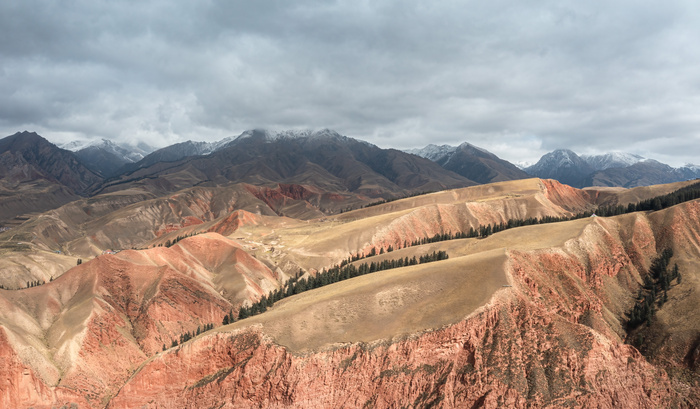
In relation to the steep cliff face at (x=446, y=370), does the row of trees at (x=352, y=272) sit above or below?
above

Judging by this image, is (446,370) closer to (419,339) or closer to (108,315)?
(419,339)

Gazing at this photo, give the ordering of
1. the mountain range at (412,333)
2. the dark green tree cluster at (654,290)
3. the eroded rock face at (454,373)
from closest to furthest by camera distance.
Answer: the eroded rock face at (454,373)
the mountain range at (412,333)
the dark green tree cluster at (654,290)

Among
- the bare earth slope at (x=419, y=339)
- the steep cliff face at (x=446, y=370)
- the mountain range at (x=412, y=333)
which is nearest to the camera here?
the steep cliff face at (x=446, y=370)

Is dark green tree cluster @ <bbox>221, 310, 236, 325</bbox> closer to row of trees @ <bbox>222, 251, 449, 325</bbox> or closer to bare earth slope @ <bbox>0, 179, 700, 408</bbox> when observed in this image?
row of trees @ <bbox>222, 251, 449, 325</bbox>

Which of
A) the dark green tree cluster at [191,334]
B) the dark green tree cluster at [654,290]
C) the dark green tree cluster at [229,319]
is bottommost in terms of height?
the dark green tree cluster at [191,334]

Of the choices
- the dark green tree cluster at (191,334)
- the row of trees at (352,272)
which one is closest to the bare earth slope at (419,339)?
the dark green tree cluster at (191,334)

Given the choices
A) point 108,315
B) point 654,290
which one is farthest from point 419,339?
point 108,315

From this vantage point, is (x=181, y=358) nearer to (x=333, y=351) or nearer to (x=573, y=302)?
(x=333, y=351)

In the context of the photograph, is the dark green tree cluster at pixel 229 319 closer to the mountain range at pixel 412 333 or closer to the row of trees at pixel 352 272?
the row of trees at pixel 352 272
